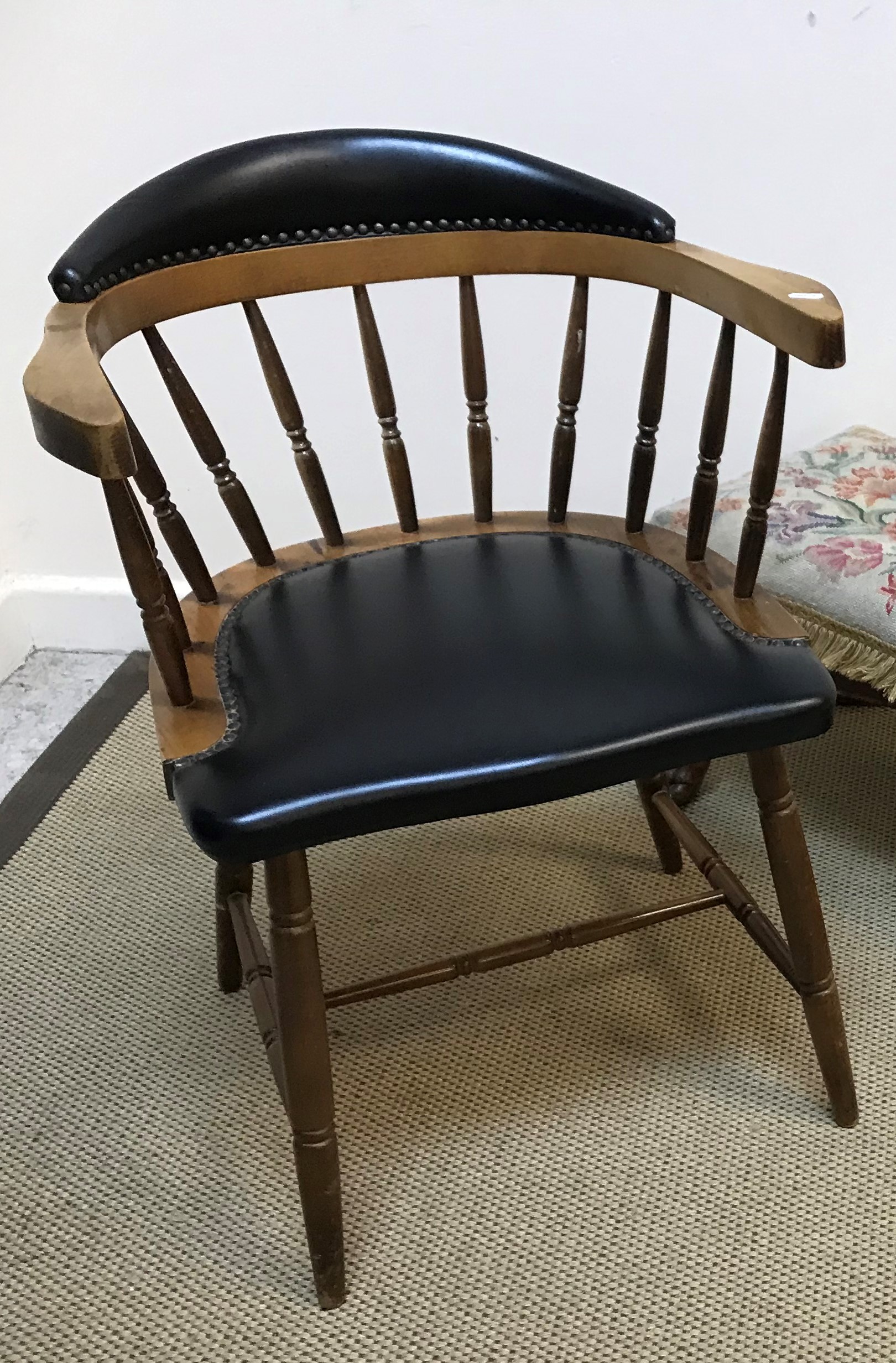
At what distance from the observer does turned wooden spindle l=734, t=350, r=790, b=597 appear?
77 cm

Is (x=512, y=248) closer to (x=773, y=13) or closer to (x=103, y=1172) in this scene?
(x=773, y=13)

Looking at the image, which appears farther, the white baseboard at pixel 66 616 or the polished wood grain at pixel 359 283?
the white baseboard at pixel 66 616

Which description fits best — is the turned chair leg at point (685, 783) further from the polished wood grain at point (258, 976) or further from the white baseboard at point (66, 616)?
the white baseboard at point (66, 616)

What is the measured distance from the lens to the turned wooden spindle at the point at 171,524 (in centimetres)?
81

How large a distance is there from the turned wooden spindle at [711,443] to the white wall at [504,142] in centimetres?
49

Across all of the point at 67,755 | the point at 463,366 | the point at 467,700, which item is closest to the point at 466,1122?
the point at 467,700

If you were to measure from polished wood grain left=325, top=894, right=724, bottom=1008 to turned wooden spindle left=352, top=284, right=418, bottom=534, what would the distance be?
388 mm

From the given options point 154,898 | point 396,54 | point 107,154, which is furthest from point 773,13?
point 154,898

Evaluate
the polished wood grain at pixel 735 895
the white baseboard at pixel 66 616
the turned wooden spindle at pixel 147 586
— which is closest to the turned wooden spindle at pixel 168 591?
the turned wooden spindle at pixel 147 586

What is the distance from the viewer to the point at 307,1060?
2.50ft

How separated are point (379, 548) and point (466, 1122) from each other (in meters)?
0.52

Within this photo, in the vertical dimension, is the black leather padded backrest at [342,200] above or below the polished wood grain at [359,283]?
above

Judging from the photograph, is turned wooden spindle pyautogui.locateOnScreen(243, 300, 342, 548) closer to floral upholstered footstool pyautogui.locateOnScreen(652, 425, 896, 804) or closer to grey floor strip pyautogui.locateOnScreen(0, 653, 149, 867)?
floral upholstered footstool pyautogui.locateOnScreen(652, 425, 896, 804)

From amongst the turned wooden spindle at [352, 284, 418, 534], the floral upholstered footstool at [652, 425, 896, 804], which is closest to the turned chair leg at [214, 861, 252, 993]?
the turned wooden spindle at [352, 284, 418, 534]
